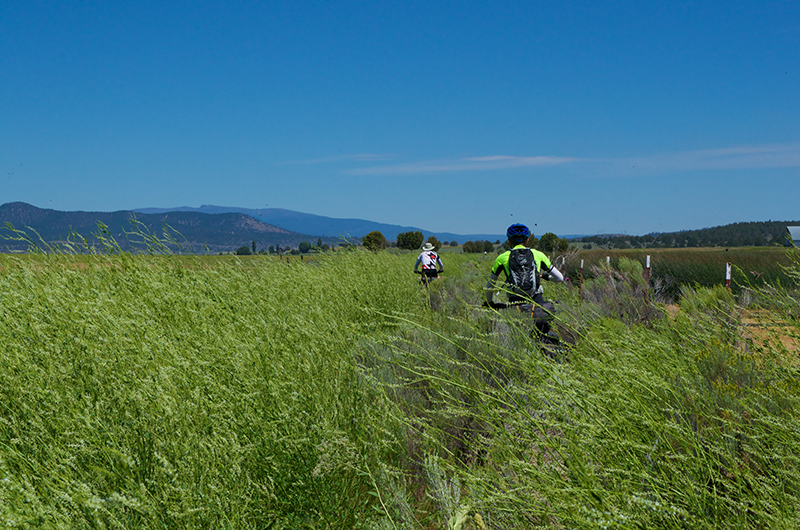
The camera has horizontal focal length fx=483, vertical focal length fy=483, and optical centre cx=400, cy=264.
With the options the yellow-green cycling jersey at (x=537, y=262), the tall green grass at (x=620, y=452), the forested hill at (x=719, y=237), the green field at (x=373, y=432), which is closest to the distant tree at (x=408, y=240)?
the forested hill at (x=719, y=237)

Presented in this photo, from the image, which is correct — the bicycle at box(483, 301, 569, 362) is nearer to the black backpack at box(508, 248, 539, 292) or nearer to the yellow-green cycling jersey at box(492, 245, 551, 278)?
the black backpack at box(508, 248, 539, 292)

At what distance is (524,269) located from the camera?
5.48 meters

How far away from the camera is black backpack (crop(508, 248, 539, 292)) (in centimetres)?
546

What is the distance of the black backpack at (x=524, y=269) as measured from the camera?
17.9 feet

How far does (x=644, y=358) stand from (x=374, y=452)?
4.96ft

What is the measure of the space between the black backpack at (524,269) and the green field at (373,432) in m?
1.27

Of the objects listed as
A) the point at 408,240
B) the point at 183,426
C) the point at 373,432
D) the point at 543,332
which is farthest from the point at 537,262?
the point at 408,240

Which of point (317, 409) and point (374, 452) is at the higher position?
point (317, 409)

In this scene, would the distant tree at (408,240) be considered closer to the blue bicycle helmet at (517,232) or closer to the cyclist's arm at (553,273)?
the blue bicycle helmet at (517,232)

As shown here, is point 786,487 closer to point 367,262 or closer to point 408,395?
point 408,395

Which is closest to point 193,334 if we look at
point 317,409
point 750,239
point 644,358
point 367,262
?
point 317,409

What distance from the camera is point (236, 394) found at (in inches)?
104

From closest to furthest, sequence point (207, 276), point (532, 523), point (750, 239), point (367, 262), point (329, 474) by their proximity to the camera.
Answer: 1. point (532, 523)
2. point (329, 474)
3. point (207, 276)
4. point (367, 262)
5. point (750, 239)

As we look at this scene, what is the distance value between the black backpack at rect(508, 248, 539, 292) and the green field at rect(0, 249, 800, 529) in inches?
49.9
